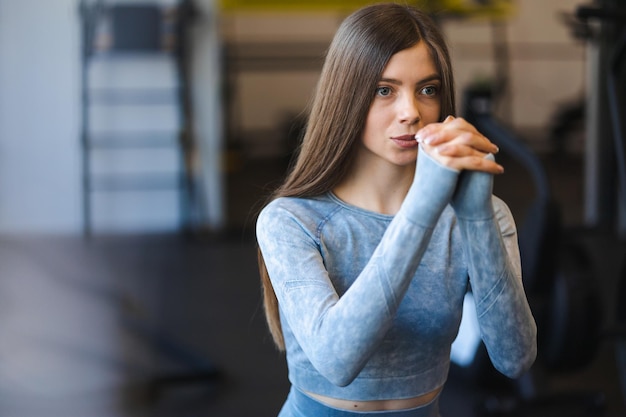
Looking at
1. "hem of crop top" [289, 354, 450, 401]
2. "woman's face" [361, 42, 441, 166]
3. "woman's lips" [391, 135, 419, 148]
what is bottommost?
"hem of crop top" [289, 354, 450, 401]

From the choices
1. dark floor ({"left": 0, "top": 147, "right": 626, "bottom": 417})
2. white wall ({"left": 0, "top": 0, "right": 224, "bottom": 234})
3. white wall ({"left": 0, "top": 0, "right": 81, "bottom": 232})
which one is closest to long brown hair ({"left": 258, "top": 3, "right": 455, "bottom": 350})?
dark floor ({"left": 0, "top": 147, "right": 626, "bottom": 417})

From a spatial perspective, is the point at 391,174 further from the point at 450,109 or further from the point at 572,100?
the point at 572,100

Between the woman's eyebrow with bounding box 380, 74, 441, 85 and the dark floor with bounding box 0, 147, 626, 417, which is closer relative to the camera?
the woman's eyebrow with bounding box 380, 74, 441, 85

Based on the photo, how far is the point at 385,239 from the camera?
0.87 metres

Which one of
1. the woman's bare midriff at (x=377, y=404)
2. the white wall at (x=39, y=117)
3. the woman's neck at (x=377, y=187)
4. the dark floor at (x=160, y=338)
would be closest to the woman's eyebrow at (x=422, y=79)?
the woman's neck at (x=377, y=187)

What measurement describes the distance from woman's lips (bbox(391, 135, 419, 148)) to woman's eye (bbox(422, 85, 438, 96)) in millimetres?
56

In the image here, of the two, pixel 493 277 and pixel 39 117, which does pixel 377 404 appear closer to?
pixel 493 277

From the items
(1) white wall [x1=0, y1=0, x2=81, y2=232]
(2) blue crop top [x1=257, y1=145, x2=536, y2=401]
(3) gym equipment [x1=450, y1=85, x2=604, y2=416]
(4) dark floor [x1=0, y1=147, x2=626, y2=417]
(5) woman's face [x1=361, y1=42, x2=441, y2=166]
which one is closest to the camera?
(2) blue crop top [x1=257, y1=145, x2=536, y2=401]

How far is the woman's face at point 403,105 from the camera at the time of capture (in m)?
0.97

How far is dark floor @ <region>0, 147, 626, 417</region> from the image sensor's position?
248cm

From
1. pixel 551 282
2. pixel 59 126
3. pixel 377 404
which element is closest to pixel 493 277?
pixel 377 404

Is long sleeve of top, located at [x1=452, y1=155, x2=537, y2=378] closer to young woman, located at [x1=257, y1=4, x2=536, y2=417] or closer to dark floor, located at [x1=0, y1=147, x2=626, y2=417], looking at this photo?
young woman, located at [x1=257, y1=4, x2=536, y2=417]

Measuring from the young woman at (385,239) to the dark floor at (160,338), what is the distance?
0.74 metres

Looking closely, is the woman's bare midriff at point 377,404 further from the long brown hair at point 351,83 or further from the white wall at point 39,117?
the white wall at point 39,117
